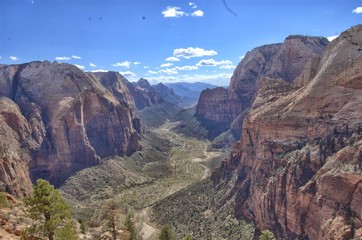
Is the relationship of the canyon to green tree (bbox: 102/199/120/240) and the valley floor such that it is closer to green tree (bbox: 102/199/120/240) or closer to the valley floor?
the valley floor

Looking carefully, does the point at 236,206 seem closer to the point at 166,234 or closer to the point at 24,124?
the point at 166,234

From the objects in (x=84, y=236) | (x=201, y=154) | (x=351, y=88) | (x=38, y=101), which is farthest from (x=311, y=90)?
(x=201, y=154)

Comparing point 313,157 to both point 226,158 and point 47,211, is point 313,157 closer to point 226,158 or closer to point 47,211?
point 47,211

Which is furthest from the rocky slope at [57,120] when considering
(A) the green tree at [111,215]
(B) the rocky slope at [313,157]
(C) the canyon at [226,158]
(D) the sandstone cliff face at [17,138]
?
(B) the rocky slope at [313,157]

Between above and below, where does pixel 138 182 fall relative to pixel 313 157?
below

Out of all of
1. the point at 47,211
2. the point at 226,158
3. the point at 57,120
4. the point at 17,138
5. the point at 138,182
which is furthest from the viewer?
the point at 138,182

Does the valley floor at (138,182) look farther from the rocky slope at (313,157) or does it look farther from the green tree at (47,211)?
the green tree at (47,211)

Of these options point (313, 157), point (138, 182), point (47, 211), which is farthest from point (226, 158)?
point (47, 211)
